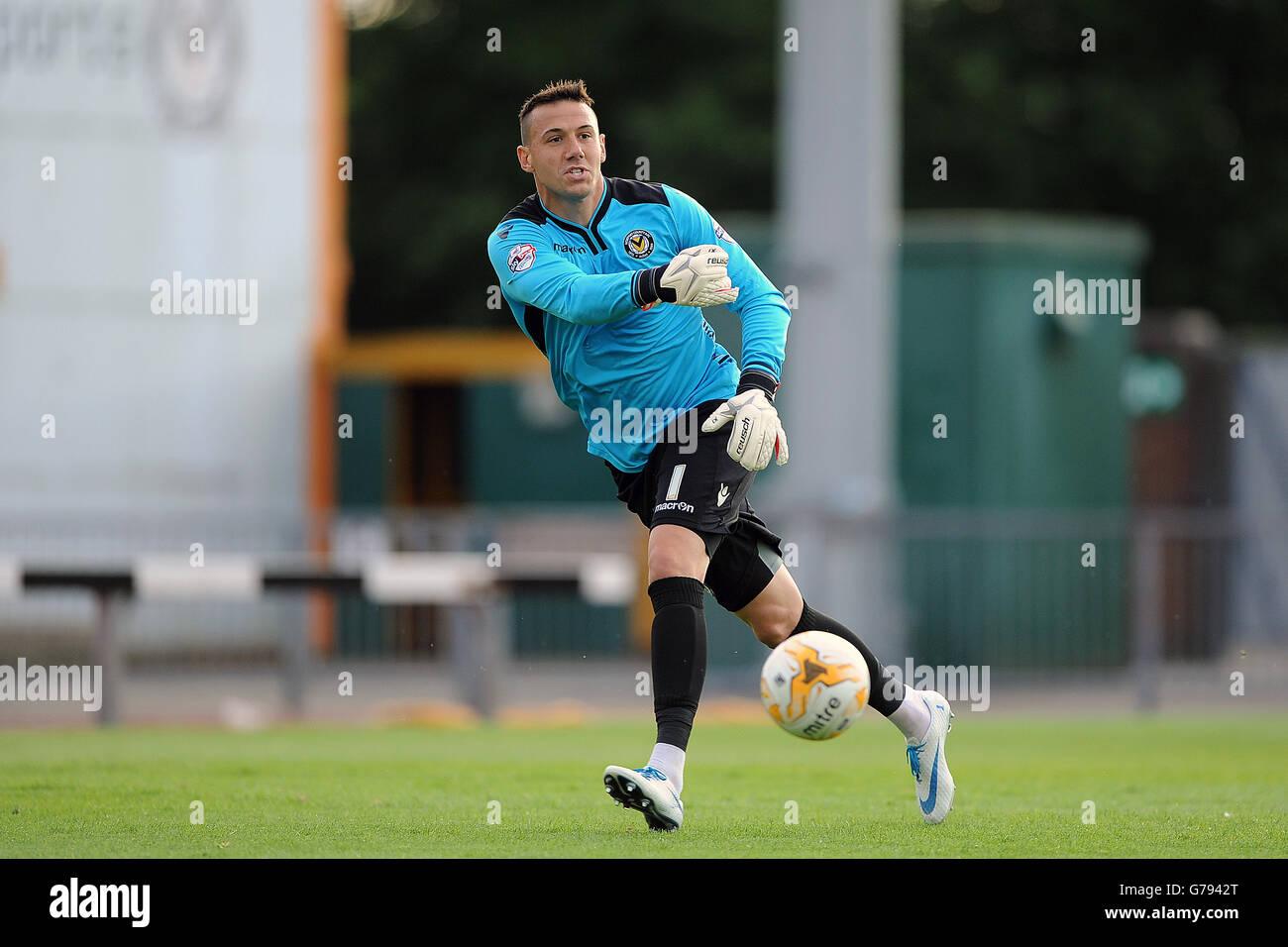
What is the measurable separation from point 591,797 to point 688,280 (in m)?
2.29

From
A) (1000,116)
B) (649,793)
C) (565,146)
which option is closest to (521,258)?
(565,146)

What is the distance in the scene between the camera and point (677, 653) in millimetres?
6418

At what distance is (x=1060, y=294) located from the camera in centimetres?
1866

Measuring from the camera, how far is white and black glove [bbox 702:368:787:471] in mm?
6504

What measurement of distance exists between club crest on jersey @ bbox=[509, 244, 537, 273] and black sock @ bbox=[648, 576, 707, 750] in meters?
1.16

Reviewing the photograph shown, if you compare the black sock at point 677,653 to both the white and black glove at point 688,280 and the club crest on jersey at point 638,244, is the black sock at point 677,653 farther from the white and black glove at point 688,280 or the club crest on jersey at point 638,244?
the club crest on jersey at point 638,244

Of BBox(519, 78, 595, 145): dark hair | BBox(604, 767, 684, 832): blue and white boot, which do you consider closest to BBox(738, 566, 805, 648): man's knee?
BBox(604, 767, 684, 832): blue and white boot

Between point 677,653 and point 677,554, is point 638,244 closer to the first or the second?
point 677,554

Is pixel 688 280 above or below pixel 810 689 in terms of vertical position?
above

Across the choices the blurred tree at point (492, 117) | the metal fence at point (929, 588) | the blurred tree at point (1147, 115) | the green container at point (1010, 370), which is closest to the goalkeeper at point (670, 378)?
the metal fence at point (929, 588)

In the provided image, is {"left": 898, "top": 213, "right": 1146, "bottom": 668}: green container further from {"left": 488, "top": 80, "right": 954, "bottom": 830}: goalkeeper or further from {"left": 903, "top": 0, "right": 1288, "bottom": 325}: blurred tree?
{"left": 903, "top": 0, "right": 1288, "bottom": 325}: blurred tree

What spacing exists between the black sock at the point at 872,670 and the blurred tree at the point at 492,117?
24155 millimetres

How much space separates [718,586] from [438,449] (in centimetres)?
1742

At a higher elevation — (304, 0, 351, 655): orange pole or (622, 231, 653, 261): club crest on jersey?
(304, 0, 351, 655): orange pole
